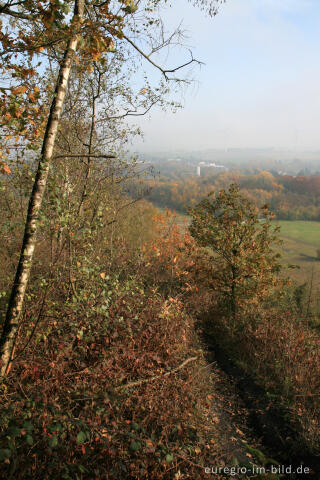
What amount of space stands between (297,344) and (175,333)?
3.71 metres

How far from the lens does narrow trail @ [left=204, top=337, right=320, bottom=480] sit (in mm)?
4977

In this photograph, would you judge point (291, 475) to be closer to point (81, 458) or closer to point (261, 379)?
point (261, 379)

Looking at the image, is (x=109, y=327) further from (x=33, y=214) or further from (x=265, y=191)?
(x=265, y=191)

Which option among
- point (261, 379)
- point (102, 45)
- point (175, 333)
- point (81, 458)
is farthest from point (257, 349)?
point (102, 45)

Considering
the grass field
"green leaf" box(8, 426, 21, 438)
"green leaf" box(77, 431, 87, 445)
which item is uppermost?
"green leaf" box(8, 426, 21, 438)

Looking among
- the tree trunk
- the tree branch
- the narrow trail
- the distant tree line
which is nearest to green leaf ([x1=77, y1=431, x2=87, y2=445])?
the tree trunk

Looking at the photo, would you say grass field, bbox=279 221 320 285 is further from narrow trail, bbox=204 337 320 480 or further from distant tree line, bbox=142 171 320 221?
narrow trail, bbox=204 337 320 480

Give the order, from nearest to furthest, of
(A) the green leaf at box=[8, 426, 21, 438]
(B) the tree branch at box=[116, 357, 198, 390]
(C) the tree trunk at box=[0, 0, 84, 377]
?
(A) the green leaf at box=[8, 426, 21, 438] → (C) the tree trunk at box=[0, 0, 84, 377] → (B) the tree branch at box=[116, 357, 198, 390]

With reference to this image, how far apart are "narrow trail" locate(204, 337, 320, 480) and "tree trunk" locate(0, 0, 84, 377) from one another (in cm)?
368

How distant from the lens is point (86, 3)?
3.48 meters

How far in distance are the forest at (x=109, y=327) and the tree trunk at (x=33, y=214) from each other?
0.05 ft

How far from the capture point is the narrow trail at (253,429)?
4977mm

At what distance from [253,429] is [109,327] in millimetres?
3920

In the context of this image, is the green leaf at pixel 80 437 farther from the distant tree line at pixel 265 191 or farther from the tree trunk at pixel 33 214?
Answer: the distant tree line at pixel 265 191
